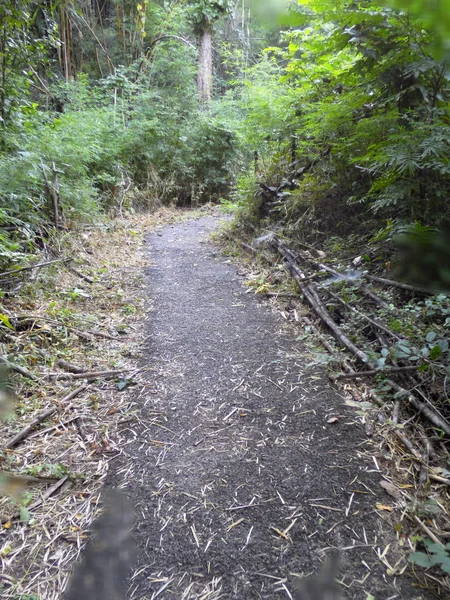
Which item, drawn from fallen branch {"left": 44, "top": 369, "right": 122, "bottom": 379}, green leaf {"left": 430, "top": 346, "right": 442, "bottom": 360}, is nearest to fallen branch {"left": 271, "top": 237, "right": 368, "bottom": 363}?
green leaf {"left": 430, "top": 346, "right": 442, "bottom": 360}

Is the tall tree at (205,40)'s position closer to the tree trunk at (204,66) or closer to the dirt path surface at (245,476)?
the tree trunk at (204,66)

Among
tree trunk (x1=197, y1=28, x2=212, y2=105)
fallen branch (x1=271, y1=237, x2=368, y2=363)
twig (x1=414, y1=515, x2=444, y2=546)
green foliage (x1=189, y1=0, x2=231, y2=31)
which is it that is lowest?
twig (x1=414, y1=515, x2=444, y2=546)

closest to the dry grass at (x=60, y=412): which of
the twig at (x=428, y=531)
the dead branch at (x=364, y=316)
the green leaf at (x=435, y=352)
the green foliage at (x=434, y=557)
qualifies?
the green foliage at (x=434, y=557)

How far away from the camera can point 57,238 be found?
421 centimetres

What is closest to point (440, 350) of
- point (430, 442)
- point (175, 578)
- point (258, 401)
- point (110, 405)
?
point (430, 442)

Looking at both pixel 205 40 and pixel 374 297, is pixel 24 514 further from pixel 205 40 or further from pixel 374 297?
→ pixel 205 40

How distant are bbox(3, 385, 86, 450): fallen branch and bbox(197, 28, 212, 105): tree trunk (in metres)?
9.96

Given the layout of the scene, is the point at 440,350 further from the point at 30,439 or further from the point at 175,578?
the point at 30,439

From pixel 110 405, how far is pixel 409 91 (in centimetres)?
305

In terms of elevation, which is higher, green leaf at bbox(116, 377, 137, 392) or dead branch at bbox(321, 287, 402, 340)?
dead branch at bbox(321, 287, 402, 340)

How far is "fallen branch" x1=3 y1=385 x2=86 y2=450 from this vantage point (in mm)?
1938

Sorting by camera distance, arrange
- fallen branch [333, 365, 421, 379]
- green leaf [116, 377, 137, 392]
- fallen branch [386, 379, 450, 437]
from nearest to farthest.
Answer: fallen branch [386, 379, 450, 437], fallen branch [333, 365, 421, 379], green leaf [116, 377, 137, 392]

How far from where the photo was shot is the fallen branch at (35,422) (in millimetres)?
1938

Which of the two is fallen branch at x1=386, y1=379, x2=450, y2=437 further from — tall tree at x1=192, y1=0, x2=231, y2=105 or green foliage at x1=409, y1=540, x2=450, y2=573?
tall tree at x1=192, y1=0, x2=231, y2=105
